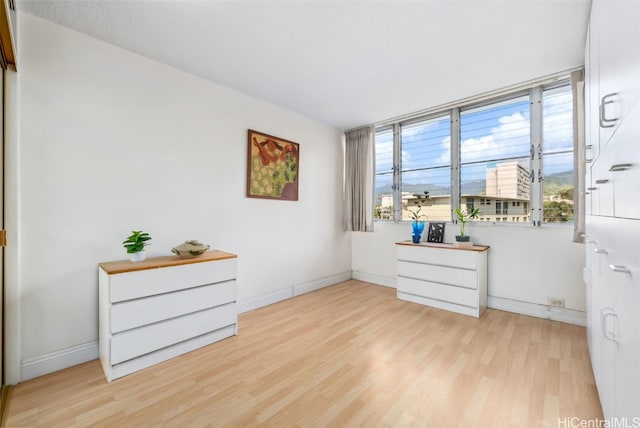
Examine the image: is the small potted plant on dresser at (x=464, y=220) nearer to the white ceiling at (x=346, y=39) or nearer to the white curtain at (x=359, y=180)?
the white curtain at (x=359, y=180)

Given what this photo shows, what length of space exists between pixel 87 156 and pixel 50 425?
1763mm

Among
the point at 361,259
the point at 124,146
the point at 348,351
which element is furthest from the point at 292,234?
the point at 124,146

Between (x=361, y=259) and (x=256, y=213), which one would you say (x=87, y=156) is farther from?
(x=361, y=259)

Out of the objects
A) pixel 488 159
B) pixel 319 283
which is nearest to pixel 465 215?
pixel 488 159

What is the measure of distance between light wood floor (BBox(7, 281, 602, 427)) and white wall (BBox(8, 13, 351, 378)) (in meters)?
0.62

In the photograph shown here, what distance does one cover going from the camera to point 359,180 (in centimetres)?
421

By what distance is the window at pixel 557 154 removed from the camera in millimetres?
2740

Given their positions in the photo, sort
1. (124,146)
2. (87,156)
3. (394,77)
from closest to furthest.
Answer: (87,156), (124,146), (394,77)

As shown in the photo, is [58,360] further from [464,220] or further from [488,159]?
[488,159]

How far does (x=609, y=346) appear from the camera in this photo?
1.19 metres

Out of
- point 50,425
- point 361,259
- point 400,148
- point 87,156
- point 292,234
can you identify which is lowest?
point 50,425

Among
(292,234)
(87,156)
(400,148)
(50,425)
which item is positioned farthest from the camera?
(400,148)

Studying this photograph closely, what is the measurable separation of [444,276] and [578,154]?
5.69 ft

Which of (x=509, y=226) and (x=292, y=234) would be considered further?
(x=292, y=234)
